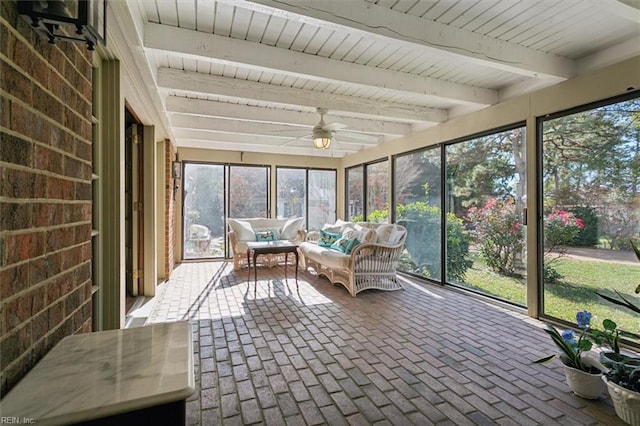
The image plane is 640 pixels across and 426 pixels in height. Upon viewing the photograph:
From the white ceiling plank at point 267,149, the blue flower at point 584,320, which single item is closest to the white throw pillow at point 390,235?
the blue flower at point 584,320

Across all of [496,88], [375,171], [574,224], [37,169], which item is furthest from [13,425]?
[375,171]

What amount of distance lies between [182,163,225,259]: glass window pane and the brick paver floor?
2815 millimetres

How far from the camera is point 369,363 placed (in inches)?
91.4

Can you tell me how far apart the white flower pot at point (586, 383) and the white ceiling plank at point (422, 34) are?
7.72 feet

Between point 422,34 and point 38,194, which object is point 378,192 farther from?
point 38,194

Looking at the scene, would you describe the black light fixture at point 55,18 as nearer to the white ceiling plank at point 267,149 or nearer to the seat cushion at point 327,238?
the seat cushion at point 327,238

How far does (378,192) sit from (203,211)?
12.1 ft

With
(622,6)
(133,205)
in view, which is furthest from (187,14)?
(622,6)

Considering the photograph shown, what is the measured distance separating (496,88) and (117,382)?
441cm

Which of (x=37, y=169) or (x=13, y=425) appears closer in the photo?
(x=13, y=425)

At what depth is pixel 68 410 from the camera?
66 centimetres

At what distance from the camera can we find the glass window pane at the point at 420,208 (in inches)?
186

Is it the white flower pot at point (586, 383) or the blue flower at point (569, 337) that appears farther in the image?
the blue flower at point (569, 337)

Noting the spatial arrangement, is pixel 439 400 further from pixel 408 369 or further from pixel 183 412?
pixel 183 412
